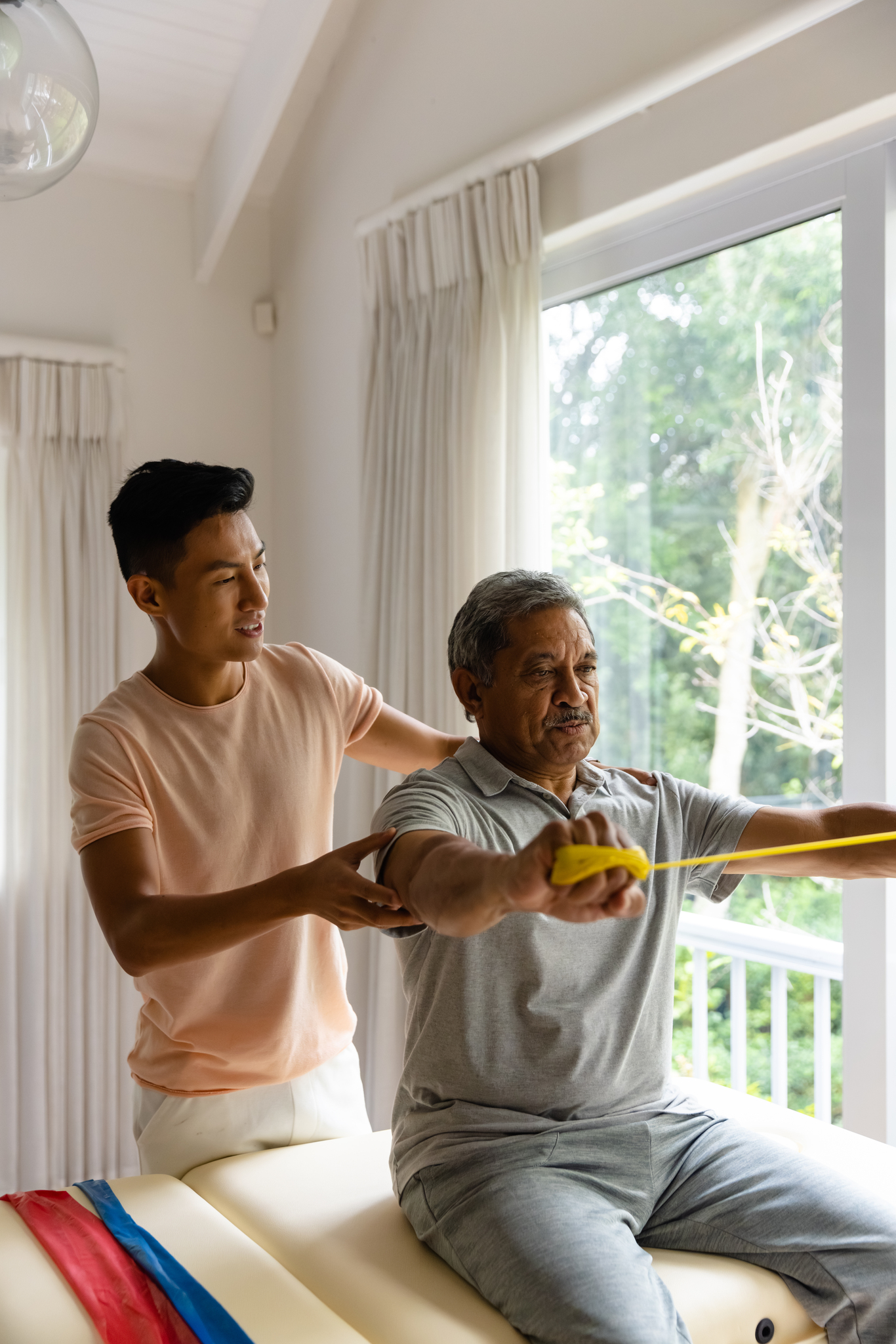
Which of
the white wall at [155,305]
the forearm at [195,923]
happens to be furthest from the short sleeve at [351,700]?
the white wall at [155,305]

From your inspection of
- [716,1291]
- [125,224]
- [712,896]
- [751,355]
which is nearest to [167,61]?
[125,224]

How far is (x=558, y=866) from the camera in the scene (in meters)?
1.06

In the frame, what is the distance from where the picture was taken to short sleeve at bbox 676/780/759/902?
5.45ft

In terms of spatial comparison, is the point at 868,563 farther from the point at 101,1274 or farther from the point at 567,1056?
the point at 101,1274

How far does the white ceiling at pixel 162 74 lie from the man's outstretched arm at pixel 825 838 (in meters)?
2.49

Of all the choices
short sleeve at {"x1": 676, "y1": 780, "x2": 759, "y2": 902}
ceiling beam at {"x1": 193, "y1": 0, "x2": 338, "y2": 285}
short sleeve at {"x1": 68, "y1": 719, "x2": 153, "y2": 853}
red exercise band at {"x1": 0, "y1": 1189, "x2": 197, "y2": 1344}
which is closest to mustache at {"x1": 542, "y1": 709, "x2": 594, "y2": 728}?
short sleeve at {"x1": 676, "y1": 780, "x2": 759, "y2": 902}

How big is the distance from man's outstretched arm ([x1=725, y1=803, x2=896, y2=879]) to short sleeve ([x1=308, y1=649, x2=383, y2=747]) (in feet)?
2.19

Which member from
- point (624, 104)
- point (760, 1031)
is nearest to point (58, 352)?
point (624, 104)

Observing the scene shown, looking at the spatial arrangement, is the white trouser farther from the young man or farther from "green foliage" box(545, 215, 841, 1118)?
"green foliage" box(545, 215, 841, 1118)

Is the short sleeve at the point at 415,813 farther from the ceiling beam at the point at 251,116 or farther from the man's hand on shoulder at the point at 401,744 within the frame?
the ceiling beam at the point at 251,116

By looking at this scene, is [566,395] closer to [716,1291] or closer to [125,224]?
[125,224]

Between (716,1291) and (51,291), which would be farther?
(51,291)

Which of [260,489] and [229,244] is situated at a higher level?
[229,244]

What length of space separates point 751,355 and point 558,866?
1700mm
